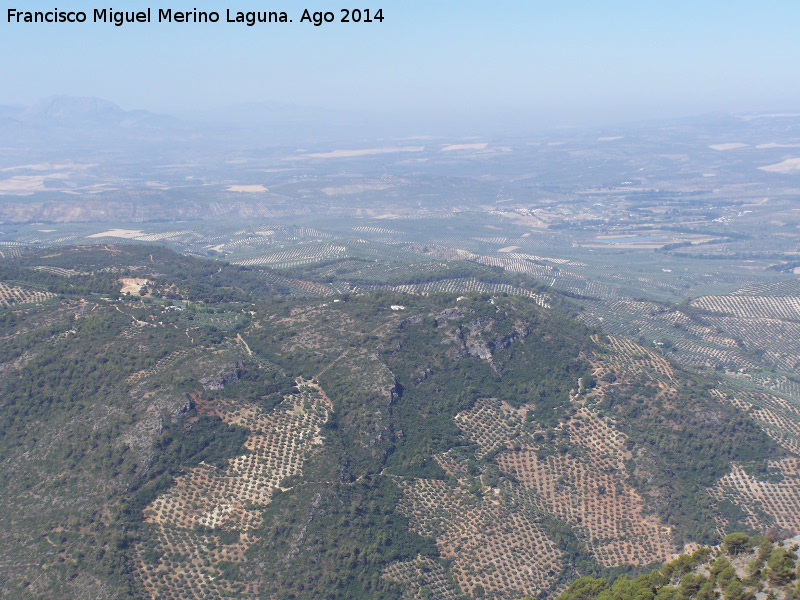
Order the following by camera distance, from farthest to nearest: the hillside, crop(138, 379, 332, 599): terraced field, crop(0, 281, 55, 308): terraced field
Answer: crop(0, 281, 55, 308): terraced field → the hillside → crop(138, 379, 332, 599): terraced field

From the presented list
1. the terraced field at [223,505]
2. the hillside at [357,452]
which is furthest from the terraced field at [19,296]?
the terraced field at [223,505]

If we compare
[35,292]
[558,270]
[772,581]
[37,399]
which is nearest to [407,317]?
[37,399]

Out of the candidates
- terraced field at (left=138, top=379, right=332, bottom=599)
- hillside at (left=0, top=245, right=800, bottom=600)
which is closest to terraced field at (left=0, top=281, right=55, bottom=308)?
hillside at (left=0, top=245, right=800, bottom=600)

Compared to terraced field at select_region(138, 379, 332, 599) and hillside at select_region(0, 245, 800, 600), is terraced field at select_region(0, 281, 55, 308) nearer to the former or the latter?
hillside at select_region(0, 245, 800, 600)

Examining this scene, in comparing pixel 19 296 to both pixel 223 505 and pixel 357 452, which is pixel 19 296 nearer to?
pixel 223 505

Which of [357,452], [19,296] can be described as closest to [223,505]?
[357,452]

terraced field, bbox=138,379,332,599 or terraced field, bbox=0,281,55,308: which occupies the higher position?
terraced field, bbox=0,281,55,308

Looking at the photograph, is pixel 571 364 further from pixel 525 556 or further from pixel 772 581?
pixel 772 581

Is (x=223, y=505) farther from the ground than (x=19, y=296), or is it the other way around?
(x=19, y=296)

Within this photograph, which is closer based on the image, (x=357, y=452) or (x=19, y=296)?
(x=357, y=452)
